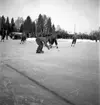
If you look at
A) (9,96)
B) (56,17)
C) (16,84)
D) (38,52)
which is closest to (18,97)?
(9,96)

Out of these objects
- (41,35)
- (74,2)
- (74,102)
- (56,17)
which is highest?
(74,2)

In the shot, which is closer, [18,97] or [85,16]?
[18,97]

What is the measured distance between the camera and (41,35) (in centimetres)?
788

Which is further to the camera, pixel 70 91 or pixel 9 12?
pixel 9 12

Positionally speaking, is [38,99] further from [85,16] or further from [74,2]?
[74,2]

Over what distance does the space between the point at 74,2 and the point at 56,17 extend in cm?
83

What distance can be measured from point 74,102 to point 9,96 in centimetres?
85

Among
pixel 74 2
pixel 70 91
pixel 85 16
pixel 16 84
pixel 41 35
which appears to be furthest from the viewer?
pixel 41 35

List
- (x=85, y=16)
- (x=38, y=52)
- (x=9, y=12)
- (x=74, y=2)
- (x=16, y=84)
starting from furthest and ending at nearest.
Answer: (x=38, y=52), (x=9, y=12), (x=74, y=2), (x=85, y=16), (x=16, y=84)

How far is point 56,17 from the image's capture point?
5047mm

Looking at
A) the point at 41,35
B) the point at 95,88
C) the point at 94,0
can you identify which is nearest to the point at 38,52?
the point at 41,35

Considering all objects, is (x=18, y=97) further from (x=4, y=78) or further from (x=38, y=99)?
(x=4, y=78)

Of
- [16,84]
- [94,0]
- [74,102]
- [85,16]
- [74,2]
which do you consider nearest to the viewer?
[74,102]

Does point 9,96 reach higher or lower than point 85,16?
lower
